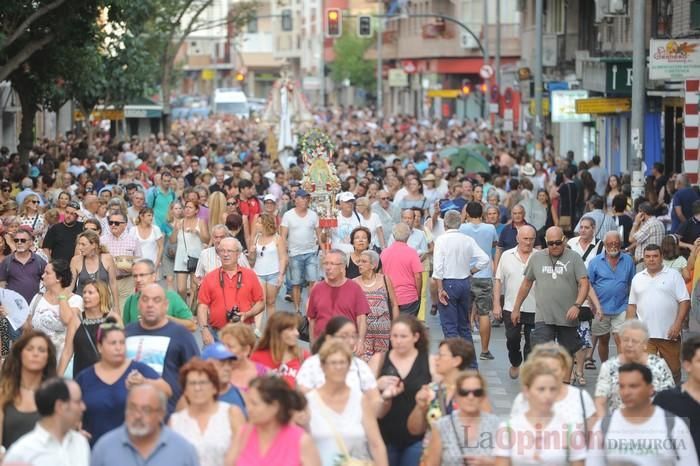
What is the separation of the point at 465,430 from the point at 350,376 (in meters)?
0.81

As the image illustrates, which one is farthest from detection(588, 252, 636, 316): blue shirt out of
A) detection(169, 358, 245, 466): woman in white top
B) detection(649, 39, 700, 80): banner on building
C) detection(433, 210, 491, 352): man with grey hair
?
detection(649, 39, 700, 80): banner on building

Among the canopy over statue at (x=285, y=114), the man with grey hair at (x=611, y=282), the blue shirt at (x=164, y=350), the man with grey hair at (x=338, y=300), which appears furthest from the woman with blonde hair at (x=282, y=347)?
the canopy over statue at (x=285, y=114)

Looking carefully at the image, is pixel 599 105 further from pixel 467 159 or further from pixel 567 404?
pixel 567 404

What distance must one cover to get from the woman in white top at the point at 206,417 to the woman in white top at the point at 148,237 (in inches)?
343

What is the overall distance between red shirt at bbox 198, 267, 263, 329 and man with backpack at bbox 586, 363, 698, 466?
4.81 meters

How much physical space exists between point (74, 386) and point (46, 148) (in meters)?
32.0

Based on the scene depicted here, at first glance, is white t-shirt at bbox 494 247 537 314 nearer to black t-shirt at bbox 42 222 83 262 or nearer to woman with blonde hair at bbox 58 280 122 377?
black t-shirt at bbox 42 222 83 262

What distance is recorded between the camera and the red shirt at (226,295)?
13.0 metres

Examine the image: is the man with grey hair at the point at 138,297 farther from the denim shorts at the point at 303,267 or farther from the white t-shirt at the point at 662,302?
the denim shorts at the point at 303,267

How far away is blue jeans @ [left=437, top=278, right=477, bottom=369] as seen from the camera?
1593 cm

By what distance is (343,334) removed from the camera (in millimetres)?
9984

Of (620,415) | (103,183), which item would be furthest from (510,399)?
(103,183)

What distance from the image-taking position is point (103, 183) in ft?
87.0

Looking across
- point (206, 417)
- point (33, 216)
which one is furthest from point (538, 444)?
point (33, 216)
